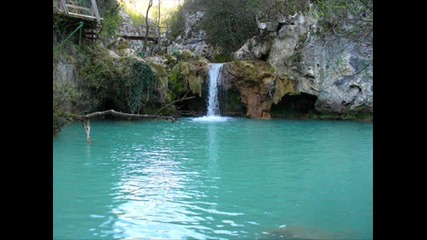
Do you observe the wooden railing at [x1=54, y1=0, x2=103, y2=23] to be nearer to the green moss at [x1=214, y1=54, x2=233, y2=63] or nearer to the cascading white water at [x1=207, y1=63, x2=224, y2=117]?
the cascading white water at [x1=207, y1=63, x2=224, y2=117]

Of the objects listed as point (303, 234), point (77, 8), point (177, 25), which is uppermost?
point (177, 25)

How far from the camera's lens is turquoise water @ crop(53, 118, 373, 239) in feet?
17.5

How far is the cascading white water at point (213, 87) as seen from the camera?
22.6 metres

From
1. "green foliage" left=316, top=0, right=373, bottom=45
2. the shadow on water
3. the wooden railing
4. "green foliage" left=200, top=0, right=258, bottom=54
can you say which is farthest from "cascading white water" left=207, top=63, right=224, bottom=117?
the shadow on water

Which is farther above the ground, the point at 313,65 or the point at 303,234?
the point at 313,65

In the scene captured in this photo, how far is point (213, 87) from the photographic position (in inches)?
891

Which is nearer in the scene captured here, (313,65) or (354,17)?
(354,17)

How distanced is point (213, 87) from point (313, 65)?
5341 millimetres

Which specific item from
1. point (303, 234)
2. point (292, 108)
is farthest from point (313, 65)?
point (303, 234)

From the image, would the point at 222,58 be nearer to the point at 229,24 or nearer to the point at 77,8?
the point at 229,24

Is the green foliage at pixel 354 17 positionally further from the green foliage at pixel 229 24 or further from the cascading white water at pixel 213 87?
the green foliage at pixel 229 24

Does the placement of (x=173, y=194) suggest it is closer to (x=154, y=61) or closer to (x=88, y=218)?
(x=88, y=218)
